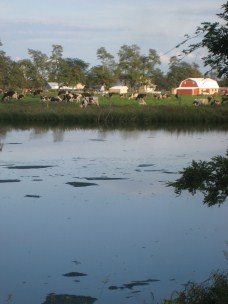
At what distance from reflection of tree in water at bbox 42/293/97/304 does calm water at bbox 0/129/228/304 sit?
0.21 feet

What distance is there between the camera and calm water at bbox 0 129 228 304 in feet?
17.0

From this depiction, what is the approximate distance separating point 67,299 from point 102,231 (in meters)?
2.23

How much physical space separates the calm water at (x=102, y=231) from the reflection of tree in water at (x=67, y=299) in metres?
0.06

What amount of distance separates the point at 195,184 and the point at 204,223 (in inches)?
158

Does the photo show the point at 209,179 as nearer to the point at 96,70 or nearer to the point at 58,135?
the point at 58,135

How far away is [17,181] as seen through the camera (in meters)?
10.9

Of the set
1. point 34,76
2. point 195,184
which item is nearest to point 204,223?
point 195,184

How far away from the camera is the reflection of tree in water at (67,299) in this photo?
4.72 meters

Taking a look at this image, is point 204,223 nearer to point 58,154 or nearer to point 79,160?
point 79,160

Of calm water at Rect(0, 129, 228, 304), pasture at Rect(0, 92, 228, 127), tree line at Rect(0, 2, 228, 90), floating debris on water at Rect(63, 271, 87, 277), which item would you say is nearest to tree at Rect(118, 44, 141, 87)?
tree line at Rect(0, 2, 228, 90)

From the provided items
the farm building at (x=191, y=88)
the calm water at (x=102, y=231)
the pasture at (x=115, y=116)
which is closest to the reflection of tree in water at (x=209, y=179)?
the calm water at (x=102, y=231)

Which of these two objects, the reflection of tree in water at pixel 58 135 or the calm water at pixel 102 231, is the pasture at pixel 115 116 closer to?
the reflection of tree in water at pixel 58 135

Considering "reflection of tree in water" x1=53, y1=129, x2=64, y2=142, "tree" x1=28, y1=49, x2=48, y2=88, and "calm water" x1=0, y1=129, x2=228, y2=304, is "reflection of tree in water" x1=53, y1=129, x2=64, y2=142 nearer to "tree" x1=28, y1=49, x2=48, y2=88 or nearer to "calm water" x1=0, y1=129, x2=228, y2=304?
"calm water" x1=0, y1=129, x2=228, y2=304

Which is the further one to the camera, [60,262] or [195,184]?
[60,262]
